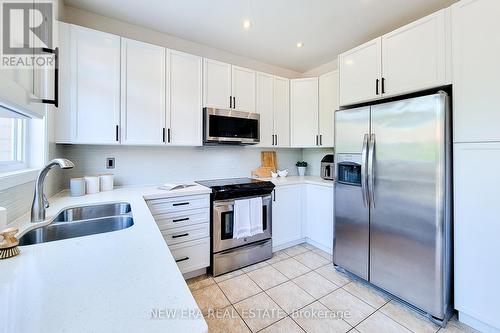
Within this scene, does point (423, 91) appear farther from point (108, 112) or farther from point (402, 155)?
point (108, 112)

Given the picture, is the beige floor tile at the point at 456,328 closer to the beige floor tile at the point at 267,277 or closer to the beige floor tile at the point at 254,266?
the beige floor tile at the point at 267,277

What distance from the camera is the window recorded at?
4.44 ft

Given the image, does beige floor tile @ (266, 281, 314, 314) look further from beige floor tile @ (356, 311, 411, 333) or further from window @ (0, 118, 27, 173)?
window @ (0, 118, 27, 173)

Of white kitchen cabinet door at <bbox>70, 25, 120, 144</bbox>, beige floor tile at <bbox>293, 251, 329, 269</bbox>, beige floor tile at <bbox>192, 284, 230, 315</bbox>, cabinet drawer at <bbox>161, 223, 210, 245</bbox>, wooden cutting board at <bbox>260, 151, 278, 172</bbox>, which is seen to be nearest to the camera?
beige floor tile at <bbox>192, 284, 230, 315</bbox>

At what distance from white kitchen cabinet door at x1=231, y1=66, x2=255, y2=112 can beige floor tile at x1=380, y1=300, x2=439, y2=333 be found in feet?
8.28

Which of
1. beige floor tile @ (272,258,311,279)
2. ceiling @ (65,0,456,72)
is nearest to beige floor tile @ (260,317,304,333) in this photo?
beige floor tile @ (272,258,311,279)

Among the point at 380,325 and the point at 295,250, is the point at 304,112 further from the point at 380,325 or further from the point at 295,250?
the point at 380,325

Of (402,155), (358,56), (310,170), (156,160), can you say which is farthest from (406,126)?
(156,160)

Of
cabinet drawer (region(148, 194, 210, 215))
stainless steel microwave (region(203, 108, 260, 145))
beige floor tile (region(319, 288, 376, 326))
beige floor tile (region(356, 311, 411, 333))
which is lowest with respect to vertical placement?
beige floor tile (region(356, 311, 411, 333))

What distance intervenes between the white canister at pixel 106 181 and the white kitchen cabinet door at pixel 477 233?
119 inches

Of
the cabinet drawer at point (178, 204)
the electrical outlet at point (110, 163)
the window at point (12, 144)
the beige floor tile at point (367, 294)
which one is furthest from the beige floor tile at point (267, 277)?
the window at point (12, 144)

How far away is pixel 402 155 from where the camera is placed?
1.81 meters

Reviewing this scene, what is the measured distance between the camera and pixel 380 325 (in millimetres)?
1646

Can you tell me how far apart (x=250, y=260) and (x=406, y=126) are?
2035 mm
